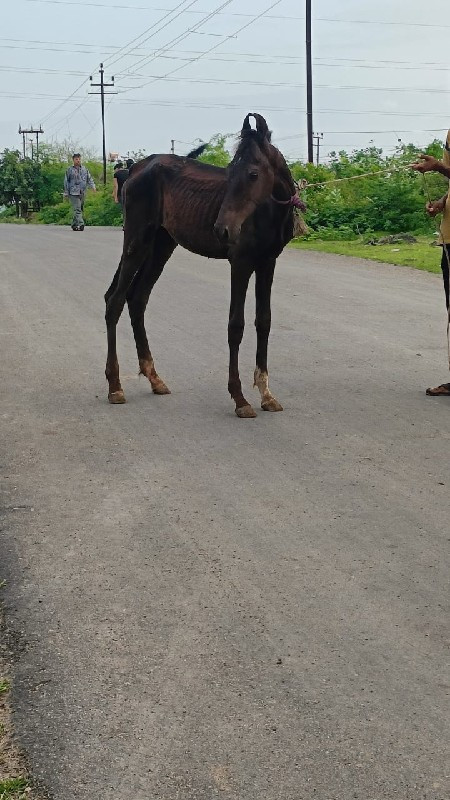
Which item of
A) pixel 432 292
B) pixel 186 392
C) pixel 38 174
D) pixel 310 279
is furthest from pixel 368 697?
pixel 38 174

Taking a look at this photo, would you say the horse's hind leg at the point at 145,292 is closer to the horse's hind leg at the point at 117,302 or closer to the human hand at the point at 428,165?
the horse's hind leg at the point at 117,302

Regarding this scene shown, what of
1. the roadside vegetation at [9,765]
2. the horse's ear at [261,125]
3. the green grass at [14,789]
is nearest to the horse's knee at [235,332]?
the horse's ear at [261,125]

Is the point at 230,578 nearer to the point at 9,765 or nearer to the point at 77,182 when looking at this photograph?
the point at 9,765

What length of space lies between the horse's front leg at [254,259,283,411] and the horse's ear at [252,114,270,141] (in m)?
0.90

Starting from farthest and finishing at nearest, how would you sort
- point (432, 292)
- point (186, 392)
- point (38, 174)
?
point (38, 174) < point (432, 292) < point (186, 392)

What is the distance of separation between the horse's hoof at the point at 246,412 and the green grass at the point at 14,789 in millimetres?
4844

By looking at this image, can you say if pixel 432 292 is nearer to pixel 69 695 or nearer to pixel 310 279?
pixel 310 279

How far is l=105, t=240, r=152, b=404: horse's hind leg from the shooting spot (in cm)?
881

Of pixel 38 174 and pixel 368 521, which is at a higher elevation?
pixel 38 174

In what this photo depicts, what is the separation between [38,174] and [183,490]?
5825 centimetres

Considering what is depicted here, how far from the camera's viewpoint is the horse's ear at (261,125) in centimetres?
795

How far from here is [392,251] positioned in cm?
2053

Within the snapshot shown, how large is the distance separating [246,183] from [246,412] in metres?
1.58

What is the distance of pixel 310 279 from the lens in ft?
55.7
